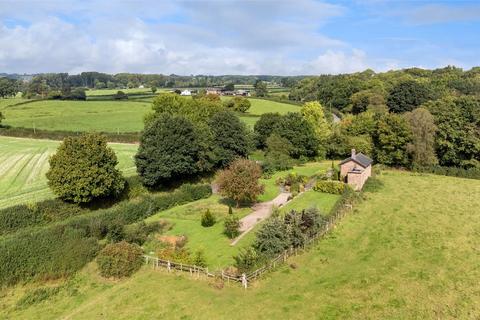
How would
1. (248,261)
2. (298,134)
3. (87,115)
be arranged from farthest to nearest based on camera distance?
(87,115), (298,134), (248,261)

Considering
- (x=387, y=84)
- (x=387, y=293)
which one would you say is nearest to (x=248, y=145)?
(x=387, y=293)

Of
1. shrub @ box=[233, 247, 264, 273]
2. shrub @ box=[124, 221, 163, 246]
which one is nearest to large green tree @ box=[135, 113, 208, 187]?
shrub @ box=[124, 221, 163, 246]

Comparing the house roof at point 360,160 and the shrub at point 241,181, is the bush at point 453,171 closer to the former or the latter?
the house roof at point 360,160

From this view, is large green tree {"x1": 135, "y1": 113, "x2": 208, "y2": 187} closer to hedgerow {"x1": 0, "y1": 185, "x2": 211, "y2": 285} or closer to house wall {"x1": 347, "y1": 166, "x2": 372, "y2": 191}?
hedgerow {"x1": 0, "y1": 185, "x2": 211, "y2": 285}

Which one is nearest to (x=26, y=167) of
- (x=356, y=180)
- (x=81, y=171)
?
(x=81, y=171)

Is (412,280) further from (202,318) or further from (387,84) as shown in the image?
(387,84)

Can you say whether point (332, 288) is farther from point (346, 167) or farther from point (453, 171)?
point (453, 171)
